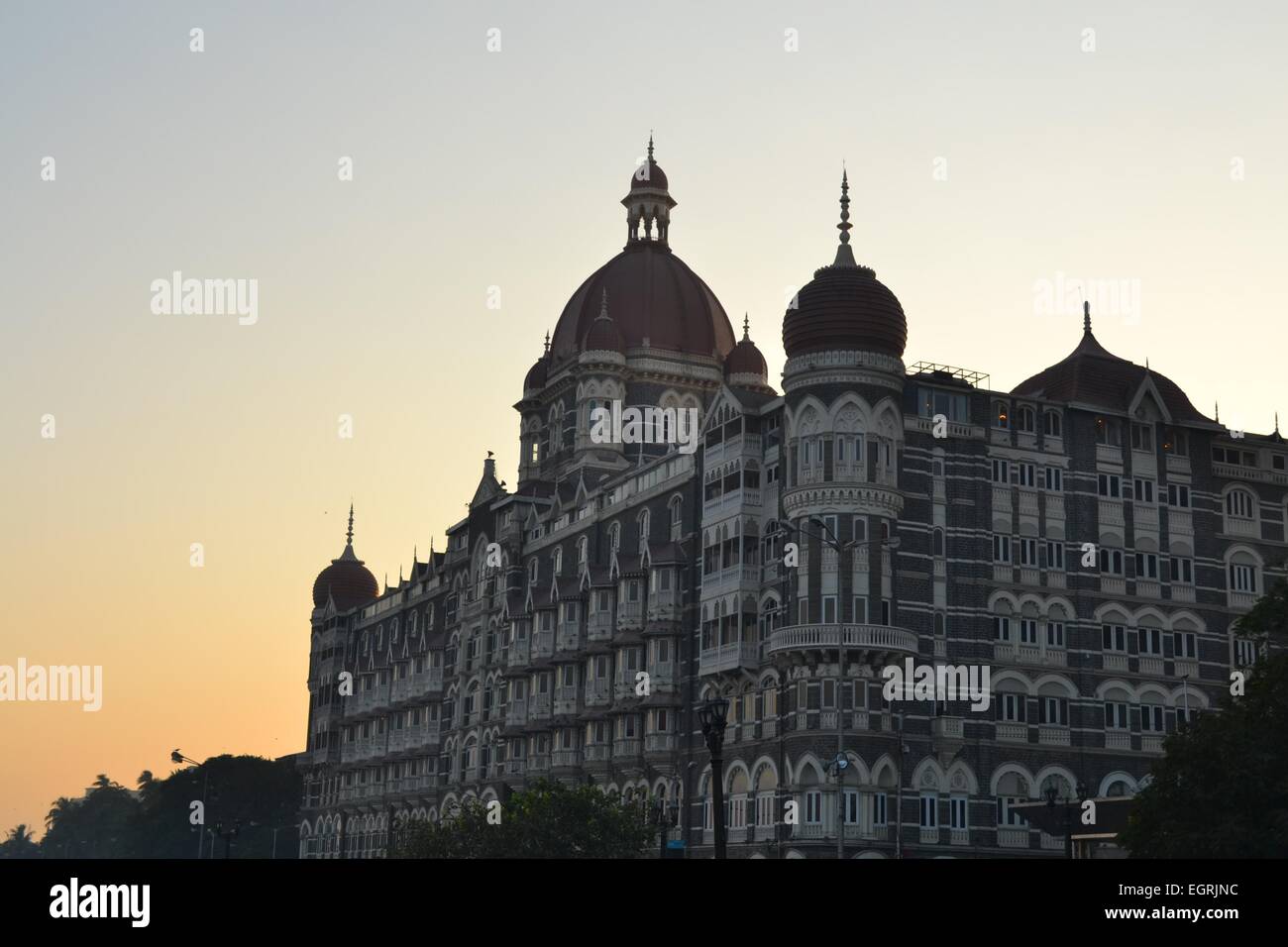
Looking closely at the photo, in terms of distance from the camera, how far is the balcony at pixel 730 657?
3123 inches

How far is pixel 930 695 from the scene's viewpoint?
76438 millimetres

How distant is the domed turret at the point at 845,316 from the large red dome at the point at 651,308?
3677 cm

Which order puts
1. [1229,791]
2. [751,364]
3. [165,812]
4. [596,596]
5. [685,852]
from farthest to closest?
[165,812] < [751,364] < [596,596] < [685,852] < [1229,791]

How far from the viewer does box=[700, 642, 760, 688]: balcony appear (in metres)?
79.3

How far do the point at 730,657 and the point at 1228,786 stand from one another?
102 feet

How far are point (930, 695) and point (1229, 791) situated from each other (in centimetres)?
2488

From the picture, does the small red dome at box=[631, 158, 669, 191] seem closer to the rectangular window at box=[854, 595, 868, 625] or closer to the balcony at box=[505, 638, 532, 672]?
the balcony at box=[505, 638, 532, 672]

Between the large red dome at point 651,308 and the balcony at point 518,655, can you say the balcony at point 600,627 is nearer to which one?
the balcony at point 518,655

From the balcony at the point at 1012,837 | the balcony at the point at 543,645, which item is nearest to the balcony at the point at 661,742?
the balcony at the point at 543,645

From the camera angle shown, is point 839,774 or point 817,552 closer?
point 839,774

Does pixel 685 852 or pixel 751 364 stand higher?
pixel 751 364
